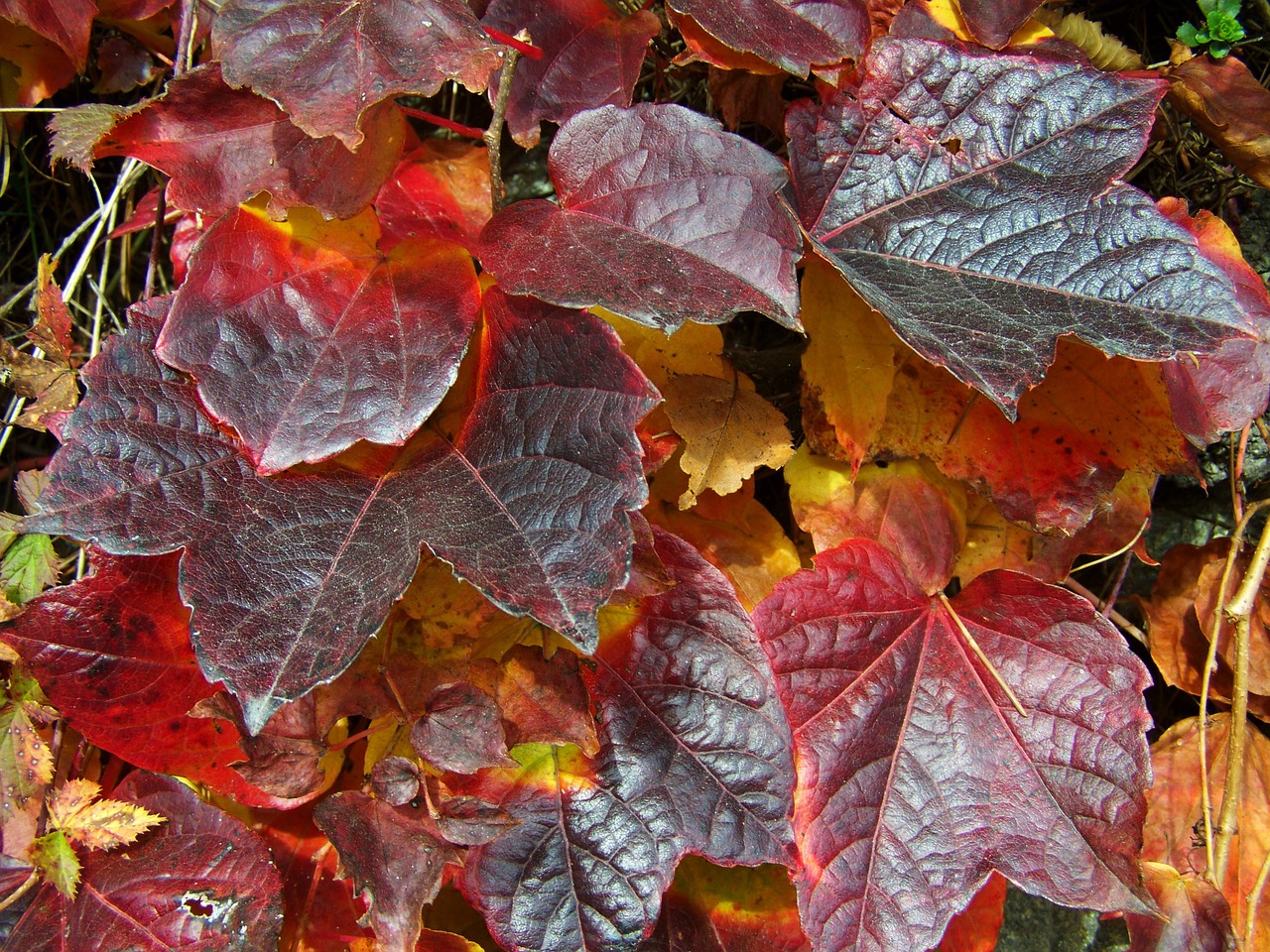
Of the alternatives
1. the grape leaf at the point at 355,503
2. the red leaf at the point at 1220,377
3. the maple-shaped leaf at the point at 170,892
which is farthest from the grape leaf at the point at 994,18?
the maple-shaped leaf at the point at 170,892

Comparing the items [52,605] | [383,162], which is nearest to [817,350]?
[383,162]

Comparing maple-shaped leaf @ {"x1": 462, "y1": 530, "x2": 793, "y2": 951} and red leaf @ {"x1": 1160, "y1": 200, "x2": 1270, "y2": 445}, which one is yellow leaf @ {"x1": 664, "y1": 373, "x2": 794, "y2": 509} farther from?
red leaf @ {"x1": 1160, "y1": 200, "x2": 1270, "y2": 445}

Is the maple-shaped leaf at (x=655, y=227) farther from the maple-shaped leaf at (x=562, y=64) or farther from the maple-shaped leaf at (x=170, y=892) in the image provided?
the maple-shaped leaf at (x=170, y=892)

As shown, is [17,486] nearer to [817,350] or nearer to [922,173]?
[817,350]

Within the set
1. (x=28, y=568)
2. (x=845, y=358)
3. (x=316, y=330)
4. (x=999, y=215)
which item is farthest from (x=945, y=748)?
(x=28, y=568)

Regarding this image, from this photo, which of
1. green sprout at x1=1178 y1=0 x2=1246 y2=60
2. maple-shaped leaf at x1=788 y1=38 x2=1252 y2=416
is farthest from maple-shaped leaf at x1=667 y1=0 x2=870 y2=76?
green sprout at x1=1178 y1=0 x2=1246 y2=60
